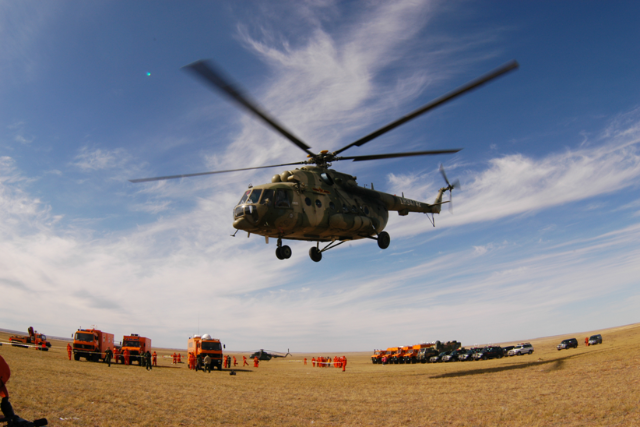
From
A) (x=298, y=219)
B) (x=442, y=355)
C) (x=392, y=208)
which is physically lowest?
(x=442, y=355)

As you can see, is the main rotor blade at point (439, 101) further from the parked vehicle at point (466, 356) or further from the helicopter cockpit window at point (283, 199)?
the parked vehicle at point (466, 356)

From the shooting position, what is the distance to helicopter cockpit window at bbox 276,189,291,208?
49.4 ft

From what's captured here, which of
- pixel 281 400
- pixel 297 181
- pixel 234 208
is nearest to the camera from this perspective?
pixel 281 400

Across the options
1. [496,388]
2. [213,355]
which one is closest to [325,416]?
[496,388]

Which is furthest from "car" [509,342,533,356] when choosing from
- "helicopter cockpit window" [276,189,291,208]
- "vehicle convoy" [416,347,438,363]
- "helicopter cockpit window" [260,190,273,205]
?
"helicopter cockpit window" [260,190,273,205]

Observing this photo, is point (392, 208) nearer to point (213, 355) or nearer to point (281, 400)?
point (281, 400)

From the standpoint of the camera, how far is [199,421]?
28.0 ft

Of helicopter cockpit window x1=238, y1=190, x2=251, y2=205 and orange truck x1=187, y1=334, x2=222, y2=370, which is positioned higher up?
helicopter cockpit window x1=238, y1=190, x2=251, y2=205

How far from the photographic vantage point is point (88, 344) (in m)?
26.0

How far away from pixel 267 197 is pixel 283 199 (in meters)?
0.67

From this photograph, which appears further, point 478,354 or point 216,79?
point 478,354

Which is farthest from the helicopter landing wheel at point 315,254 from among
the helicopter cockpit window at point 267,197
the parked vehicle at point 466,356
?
the parked vehicle at point 466,356

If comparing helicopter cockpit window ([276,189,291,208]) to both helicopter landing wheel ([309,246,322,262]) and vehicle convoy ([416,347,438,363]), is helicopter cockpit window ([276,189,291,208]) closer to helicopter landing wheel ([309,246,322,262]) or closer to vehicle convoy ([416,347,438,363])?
helicopter landing wheel ([309,246,322,262])

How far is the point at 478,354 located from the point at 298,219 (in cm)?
2417
